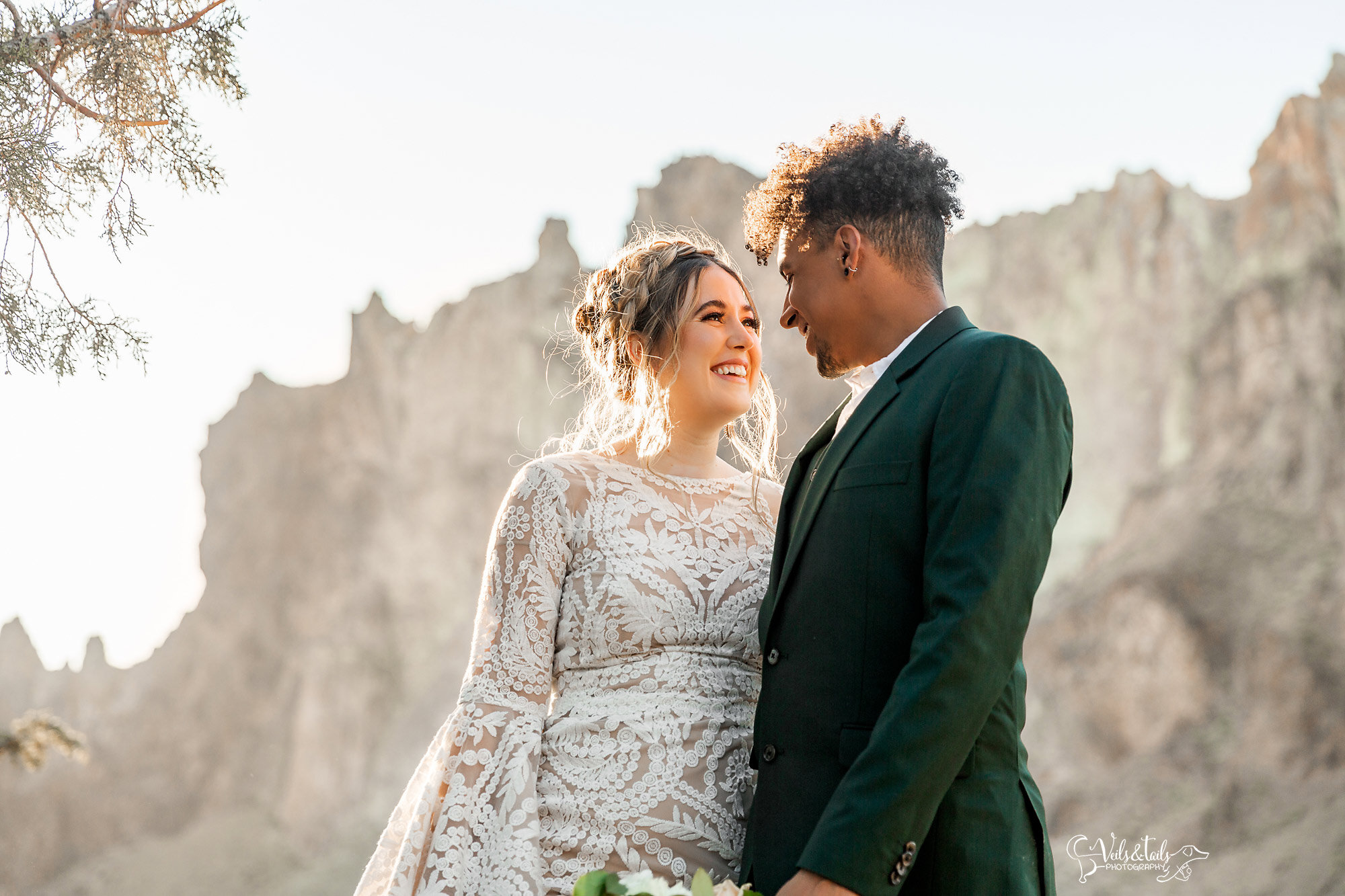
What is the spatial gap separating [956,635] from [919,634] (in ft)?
0.22

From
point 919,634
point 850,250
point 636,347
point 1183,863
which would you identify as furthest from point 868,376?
point 1183,863

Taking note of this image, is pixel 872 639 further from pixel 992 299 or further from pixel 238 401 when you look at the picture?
pixel 238 401

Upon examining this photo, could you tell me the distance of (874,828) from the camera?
5.46ft

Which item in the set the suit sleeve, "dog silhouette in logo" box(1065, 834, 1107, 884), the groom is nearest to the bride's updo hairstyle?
the groom

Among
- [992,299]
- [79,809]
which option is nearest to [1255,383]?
[992,299]

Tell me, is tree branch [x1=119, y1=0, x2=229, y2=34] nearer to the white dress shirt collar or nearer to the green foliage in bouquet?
the white dress shirt collar

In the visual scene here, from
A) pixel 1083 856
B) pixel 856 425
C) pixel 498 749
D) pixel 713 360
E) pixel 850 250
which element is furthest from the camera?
pixel 1083 856

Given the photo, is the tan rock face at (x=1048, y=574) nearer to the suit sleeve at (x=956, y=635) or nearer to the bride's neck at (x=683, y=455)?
the bride's neck at (x=683, y=455)

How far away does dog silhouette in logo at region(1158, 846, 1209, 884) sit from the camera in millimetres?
14070

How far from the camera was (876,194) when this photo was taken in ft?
7.15

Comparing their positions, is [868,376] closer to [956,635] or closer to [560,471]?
[956,635]

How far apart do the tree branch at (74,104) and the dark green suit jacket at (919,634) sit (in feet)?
7.96

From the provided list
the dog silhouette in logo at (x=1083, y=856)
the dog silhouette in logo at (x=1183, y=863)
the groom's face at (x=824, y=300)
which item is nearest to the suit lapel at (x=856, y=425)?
the groom's face at (x=824, y=300)

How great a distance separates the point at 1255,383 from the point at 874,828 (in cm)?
1820
